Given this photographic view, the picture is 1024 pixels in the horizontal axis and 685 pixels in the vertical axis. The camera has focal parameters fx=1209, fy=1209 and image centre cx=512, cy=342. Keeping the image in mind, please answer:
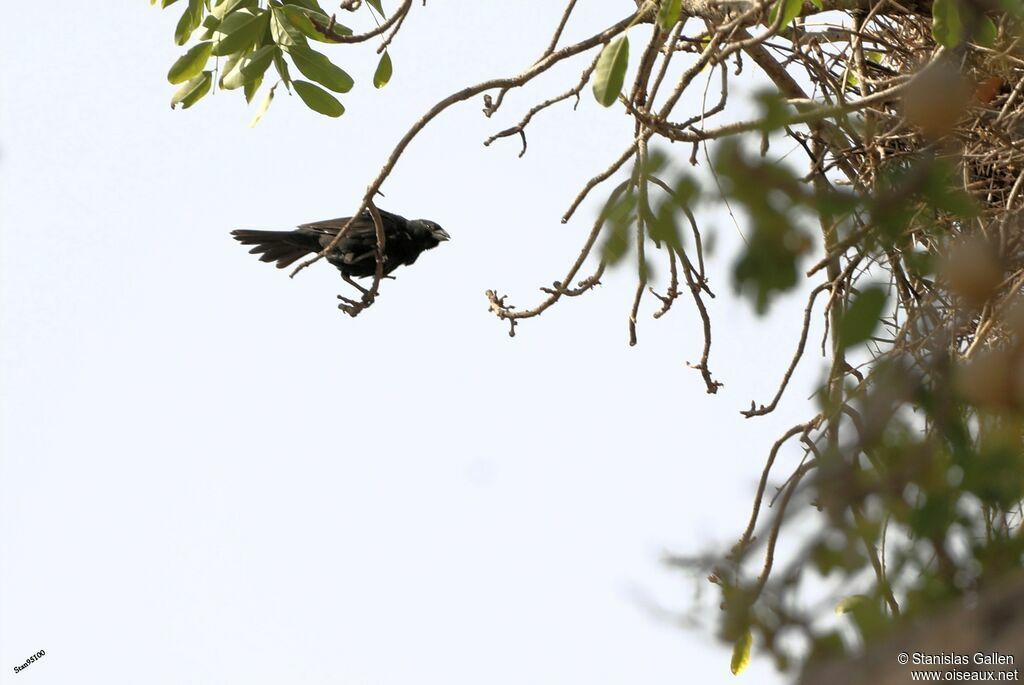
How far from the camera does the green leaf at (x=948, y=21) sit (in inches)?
153

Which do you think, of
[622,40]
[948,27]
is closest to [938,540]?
[622,40]

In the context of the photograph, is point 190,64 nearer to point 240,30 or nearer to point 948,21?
point 240,30

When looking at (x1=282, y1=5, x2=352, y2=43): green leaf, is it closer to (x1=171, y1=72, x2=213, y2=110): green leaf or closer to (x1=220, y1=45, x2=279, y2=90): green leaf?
(x1=220, y1=45, x2=279, y2=90): green leaf

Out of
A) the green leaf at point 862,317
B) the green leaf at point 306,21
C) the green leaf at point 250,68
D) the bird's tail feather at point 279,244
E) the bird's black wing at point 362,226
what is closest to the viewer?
the green leaf at point 862,317

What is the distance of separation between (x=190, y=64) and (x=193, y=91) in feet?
0.42

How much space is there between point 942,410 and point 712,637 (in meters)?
0.51

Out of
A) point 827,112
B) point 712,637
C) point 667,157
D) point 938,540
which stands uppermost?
point 827,112

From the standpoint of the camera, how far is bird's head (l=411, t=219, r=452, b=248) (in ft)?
26.5

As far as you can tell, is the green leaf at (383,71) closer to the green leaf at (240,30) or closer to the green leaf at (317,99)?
the green leaf at (317,99)

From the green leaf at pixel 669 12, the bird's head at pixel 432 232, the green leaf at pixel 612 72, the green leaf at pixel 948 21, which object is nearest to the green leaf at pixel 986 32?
the green leaf at pixel 948 21

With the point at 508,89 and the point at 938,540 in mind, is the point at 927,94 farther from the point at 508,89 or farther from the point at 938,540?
the point at 508,89

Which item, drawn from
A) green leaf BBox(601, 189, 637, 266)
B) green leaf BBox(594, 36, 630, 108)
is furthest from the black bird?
green leaf BBox(601, 189, 637, 266)

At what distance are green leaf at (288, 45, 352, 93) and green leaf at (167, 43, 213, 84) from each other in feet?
1.45

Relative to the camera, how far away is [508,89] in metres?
4.47
